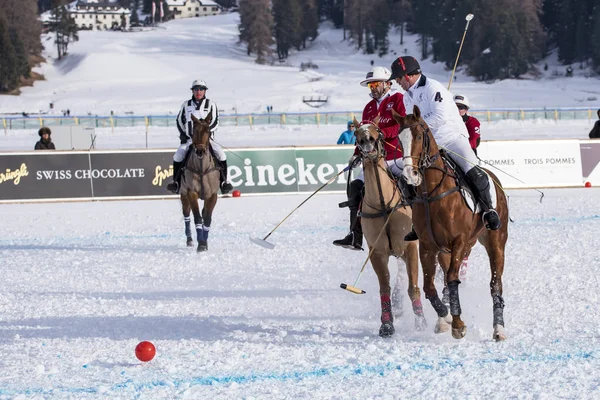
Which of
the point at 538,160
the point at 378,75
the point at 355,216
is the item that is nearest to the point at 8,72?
the point at 538,160

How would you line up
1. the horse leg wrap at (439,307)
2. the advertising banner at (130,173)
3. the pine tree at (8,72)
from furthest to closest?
the pine tree at (8,72) → the advertising banner at (130,173) → the horse leg wrap at (439,307)

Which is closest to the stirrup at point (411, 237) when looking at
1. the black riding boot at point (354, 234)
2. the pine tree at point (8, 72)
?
the black riding boot at point (354, 234)

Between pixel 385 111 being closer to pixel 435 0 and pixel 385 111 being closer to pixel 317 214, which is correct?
pixel 317 214

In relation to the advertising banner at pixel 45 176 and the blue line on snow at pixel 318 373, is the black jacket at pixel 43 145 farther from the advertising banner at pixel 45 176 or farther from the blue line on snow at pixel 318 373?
the blue line on snow at pixel 318 373

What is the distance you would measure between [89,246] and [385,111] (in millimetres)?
8081

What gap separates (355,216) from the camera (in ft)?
28.8

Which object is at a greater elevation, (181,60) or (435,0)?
(435,0)

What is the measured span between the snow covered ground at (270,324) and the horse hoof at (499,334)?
0.31 feet

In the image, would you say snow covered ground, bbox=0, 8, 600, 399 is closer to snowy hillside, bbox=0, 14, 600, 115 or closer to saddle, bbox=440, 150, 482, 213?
saddle, bbox=440, 150, 482, 213

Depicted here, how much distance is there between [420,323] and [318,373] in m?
1.78

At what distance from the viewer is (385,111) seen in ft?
27.6

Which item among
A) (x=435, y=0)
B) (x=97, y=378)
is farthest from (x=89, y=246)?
(x=435, y=0)

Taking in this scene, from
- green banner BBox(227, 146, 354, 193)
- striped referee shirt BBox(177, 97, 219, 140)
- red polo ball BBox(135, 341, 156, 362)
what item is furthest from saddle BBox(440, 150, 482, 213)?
green banner BBox(227, 146, 354, 193)

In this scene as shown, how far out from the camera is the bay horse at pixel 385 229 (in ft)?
25.6
